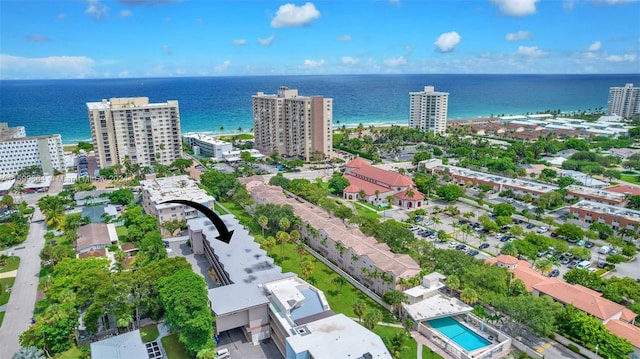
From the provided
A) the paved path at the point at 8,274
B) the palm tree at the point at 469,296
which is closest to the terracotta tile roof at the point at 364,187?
the palm tree at the point at 469,296

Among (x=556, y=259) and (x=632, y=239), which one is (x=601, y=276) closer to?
(x=556, y=259)

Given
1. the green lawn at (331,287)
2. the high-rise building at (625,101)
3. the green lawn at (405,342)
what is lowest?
the green lawn at (405,342)

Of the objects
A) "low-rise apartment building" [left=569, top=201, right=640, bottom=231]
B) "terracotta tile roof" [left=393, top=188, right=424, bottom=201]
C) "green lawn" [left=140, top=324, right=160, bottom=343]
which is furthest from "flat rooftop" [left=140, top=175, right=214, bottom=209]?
"low-rise apartment building" [left=569, top=201, right=640, bottom=231]

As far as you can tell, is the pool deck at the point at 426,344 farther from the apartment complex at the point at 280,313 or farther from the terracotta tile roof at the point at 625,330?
the terracotta tile roof at the point at 625,330

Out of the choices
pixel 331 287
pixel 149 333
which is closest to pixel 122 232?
pixel 149 333

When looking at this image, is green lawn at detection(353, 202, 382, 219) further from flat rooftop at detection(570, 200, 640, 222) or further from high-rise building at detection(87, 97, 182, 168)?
high-rise building at detection(87, 97, 182, 168)

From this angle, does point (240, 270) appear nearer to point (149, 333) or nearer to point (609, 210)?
point (149, 333)
